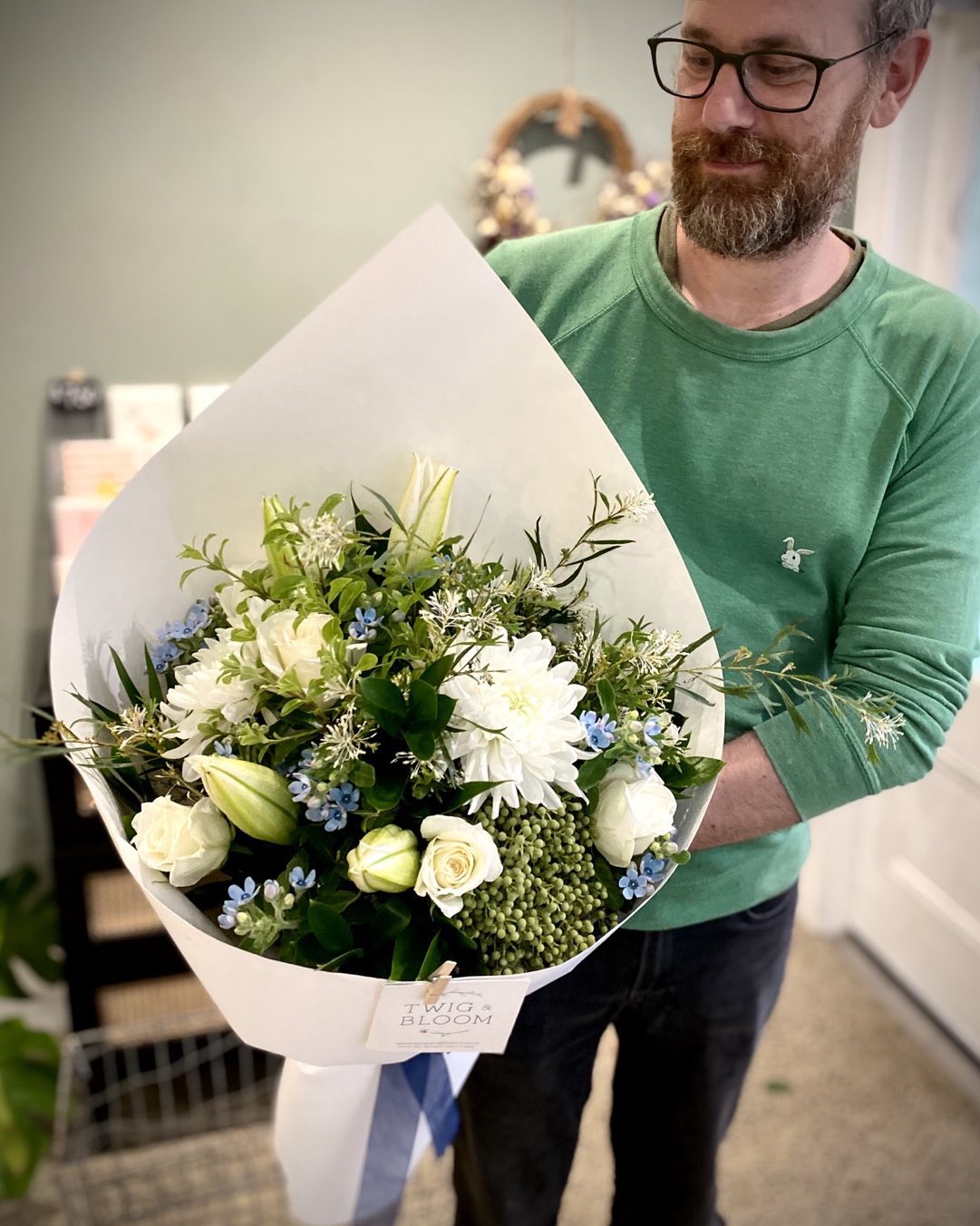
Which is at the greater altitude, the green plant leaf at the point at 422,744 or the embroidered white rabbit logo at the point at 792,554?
the embroidered white rabbit logo at the point at 792,554

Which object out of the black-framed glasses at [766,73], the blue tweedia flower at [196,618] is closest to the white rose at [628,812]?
the blue tweedia flower at [196,618]

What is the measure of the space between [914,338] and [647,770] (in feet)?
1.75

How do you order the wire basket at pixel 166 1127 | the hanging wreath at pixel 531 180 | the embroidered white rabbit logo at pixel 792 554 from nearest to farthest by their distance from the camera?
1. the embroidered white rabbit logo at pixel 792 554
2. the wire basket at pixel 166 1127
3. the hanging wreath at pixel 531 180

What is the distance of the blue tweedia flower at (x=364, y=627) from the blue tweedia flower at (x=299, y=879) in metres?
0.16

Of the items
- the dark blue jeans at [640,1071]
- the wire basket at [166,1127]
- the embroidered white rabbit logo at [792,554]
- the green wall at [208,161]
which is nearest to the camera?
the embroidered white rabbit logo at [792,554]

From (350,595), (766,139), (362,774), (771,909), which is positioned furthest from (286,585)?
(771,909)

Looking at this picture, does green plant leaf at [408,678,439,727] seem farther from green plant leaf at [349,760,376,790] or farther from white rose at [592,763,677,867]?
white rose at [592,763,677,867]

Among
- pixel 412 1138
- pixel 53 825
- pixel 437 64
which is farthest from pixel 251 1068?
pixel 437 64

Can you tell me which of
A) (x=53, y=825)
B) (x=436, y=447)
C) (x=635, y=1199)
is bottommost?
(x=635, y=1199)

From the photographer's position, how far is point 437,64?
2266mm

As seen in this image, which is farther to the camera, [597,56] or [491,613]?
[597,56]

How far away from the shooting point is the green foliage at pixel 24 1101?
185 centimetres

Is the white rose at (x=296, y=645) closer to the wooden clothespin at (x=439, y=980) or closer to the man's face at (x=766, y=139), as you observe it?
the wooden clothespin at (x=439, y=980)

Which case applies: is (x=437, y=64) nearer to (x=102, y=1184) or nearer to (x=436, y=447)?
(x=436, y=447)
